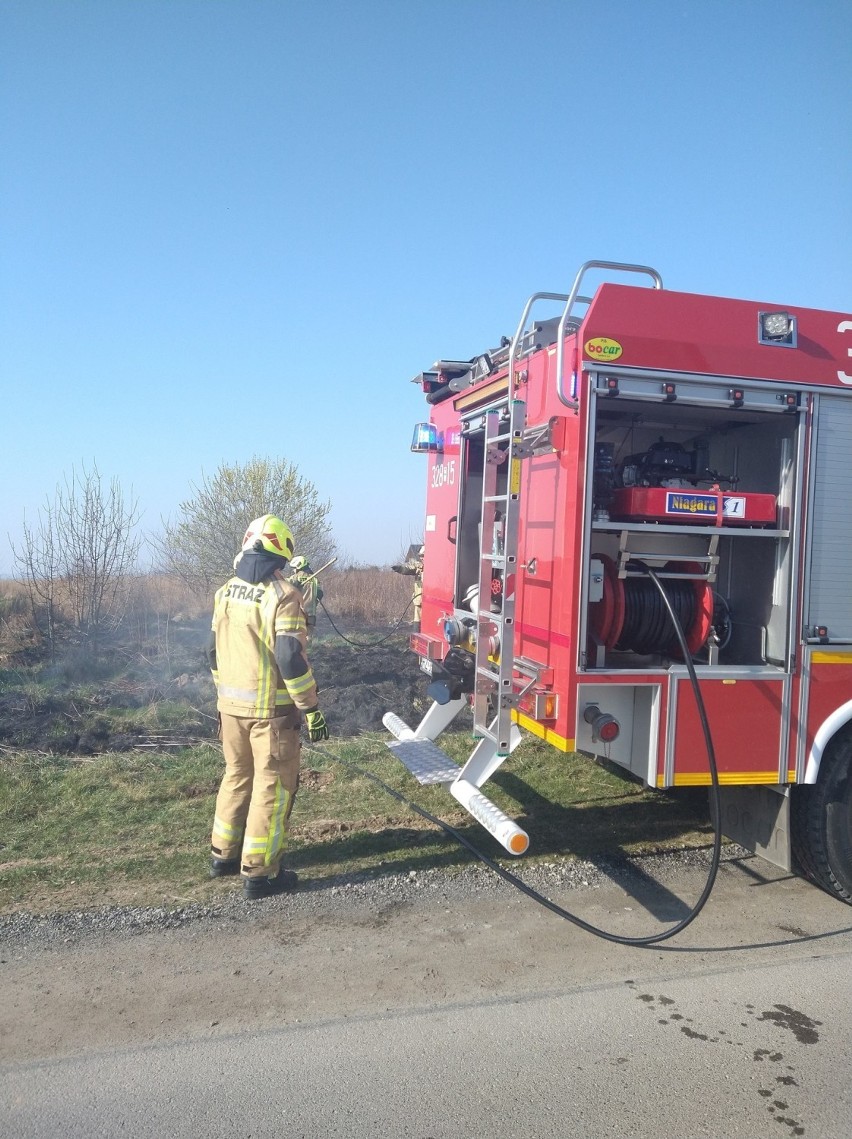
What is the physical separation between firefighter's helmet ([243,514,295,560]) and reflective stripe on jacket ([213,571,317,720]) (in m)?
0.17

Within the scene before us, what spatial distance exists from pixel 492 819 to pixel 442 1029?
1052 millimetres

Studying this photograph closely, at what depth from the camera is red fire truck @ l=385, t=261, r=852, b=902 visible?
13.1 ft

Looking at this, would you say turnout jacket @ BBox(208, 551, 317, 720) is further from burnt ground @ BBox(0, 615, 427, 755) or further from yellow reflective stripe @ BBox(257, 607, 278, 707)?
burnt ground @ BBox(0, 615, 427, 755)

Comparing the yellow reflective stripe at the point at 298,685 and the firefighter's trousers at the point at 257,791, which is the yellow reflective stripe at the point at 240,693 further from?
the yellow reflective stripe at the point at 298,685

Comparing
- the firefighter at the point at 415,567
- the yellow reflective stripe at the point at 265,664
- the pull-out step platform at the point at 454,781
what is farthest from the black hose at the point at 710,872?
the firefighter at the point at 415,567

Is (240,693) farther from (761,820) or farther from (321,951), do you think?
(761,820)

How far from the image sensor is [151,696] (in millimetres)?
9422

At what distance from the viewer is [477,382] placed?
17.5ft

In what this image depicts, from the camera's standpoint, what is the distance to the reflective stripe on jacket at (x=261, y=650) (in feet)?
14.4

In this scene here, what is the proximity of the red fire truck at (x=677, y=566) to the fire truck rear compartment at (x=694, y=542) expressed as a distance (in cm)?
1

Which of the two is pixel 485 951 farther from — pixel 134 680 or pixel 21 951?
pixel 134 680

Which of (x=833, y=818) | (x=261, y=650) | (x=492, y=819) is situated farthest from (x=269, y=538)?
(x=833, y=818)

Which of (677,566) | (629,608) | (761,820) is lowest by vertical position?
(761,820)

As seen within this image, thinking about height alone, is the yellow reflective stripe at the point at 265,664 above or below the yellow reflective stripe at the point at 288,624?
below
